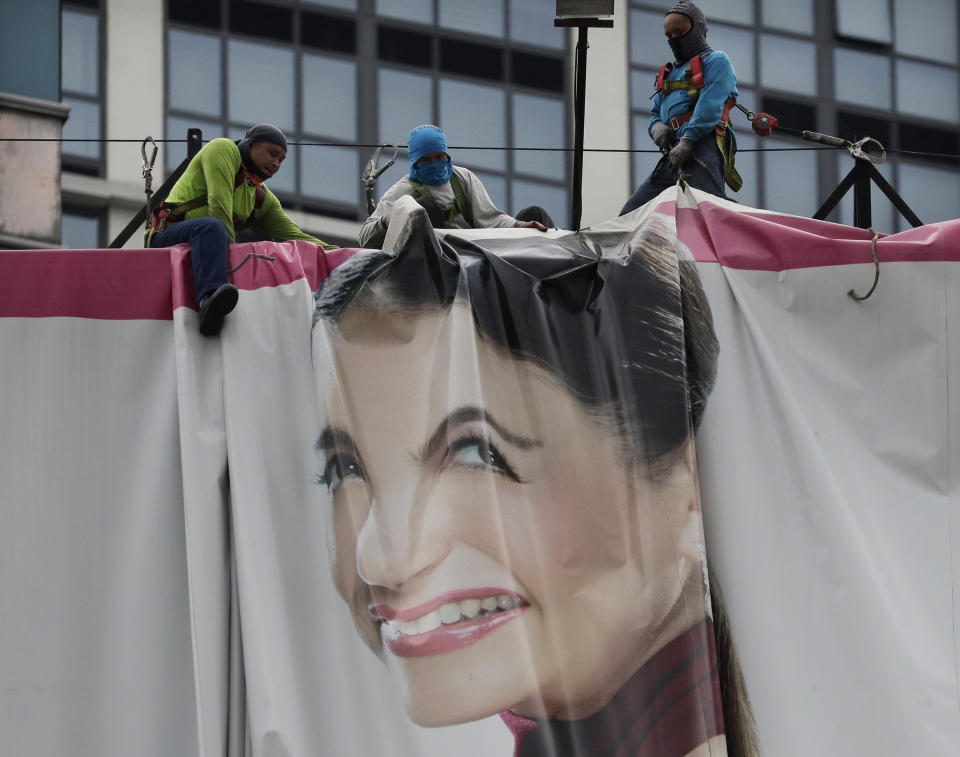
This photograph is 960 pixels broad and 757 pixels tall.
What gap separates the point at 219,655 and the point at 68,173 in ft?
41.3

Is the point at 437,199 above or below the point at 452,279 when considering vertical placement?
above

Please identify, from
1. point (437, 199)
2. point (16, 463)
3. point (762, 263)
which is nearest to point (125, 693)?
point (16, 463)

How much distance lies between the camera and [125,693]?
22.3 feet

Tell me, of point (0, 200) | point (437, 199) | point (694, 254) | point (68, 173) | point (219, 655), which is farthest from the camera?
point (68, 173)

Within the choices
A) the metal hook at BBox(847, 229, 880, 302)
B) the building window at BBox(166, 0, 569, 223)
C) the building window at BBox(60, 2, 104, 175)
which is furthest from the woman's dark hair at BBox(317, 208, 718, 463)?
the building window at BBox(60, 2, 104, 175)

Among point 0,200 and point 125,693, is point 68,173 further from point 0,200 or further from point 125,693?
point 125,693

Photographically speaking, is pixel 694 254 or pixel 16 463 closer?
pixel 16 463

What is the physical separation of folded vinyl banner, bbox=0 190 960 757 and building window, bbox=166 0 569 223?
11.6 m

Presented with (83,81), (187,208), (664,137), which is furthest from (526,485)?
(83,81)

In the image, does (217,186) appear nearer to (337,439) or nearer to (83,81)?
(337,439)

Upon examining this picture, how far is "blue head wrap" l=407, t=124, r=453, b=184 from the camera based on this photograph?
8102 millimetres

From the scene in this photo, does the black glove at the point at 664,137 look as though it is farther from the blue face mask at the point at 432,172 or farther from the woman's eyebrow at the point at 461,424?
the woman's eyebrow at the point at 461,424

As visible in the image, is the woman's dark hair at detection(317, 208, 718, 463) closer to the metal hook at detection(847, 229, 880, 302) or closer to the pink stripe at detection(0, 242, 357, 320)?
the pink stripe at detection(0, 242, 357, 320)

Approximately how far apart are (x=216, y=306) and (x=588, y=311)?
1586 mm
